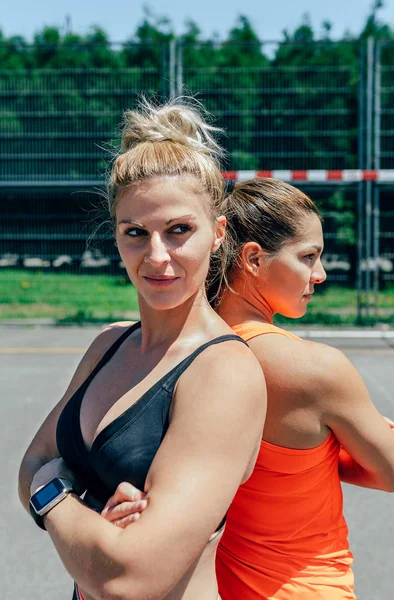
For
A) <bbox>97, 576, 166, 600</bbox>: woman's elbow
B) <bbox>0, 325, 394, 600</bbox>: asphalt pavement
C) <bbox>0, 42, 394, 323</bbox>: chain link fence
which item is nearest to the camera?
<bbox>97, 576, 166, 600</bbox>: woman's elbow

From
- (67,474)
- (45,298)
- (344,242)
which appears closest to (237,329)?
(67,474)

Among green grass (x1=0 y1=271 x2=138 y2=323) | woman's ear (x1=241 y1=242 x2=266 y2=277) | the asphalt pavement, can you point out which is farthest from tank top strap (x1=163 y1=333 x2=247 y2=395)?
green grass (x1=0 y1=271 x2=138 y2=323)

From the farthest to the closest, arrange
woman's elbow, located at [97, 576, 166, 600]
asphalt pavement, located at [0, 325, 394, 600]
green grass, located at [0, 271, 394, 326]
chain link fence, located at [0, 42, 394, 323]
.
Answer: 1. green grass, located at [0, 271, 394, 326]
2. chain link fence, located at [0, 42, 394, 323]
3. asphalt pavement, located at [0, 325, 394, 600]
4. woman's elbow, located at [97, 576, 166, 600]

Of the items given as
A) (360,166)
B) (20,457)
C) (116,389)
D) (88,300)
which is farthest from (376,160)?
(116,389)

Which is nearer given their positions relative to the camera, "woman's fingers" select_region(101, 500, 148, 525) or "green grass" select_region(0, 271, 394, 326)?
"woman's fingers" select_region(101, 500, 148, 525)

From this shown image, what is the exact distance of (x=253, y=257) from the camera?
171 centimetres

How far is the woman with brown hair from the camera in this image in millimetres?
1491

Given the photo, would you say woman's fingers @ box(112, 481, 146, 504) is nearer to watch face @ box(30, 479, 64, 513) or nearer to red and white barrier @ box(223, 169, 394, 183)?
watch face @ box(30, 479, 64, 513)

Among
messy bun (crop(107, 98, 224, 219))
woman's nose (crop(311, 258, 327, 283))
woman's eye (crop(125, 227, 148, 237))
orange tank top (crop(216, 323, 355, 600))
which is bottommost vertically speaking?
orange tank top (crop(216, 323, 355, 600))

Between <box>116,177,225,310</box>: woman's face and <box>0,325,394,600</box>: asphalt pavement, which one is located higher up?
<box>116,177,225,310</box>: woman's face

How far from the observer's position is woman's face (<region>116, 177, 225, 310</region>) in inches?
55.5

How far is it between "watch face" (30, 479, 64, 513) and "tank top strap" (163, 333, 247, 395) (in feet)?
1.04

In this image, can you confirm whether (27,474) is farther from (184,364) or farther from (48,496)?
(184,364)

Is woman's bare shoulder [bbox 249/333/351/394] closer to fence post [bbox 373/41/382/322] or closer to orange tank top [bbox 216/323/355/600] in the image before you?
orange tank top [bbox 216/323/355/600]
